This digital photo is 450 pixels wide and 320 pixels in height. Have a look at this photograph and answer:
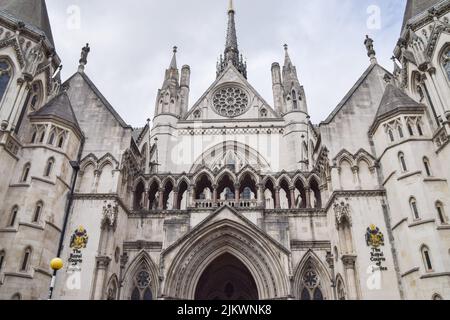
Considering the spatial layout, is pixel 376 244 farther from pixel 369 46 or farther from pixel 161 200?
pixel 369 46

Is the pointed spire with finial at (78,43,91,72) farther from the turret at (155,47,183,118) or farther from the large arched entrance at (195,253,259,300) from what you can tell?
the large arched entrance at (195,253,259,300)

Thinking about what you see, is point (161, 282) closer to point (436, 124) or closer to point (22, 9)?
point (436, 124)

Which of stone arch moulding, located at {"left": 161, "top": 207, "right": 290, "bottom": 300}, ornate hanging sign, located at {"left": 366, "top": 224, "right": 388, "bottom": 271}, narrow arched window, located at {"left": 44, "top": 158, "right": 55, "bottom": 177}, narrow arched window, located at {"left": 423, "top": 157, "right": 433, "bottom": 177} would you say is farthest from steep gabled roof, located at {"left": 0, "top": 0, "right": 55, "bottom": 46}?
narrow arched window, located at {"left": 423, "top": 157, "right": 433, "bottom": 177}

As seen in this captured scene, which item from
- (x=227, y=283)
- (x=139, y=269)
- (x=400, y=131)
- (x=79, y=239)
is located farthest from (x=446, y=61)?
(x=79, y=239)

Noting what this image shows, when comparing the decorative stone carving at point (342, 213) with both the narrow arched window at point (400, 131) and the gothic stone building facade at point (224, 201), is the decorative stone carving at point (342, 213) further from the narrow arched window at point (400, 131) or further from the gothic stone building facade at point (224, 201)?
the narrow arched window at point (400, 131)

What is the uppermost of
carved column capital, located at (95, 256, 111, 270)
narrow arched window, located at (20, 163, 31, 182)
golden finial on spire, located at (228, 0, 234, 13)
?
golden finial on spire, located at (228, 0, 234, 13)

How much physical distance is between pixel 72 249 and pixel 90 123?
781 centimetres

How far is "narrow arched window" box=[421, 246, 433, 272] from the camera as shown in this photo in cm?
1495

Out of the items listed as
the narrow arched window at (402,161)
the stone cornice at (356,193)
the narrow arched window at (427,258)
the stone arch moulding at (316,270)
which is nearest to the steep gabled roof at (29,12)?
the stone cornice at (356,193)

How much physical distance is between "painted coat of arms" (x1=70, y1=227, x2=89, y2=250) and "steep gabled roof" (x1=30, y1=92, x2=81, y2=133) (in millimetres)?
5820

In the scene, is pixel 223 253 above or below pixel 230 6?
below

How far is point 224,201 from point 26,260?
33.7 ft

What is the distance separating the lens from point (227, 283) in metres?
23.8

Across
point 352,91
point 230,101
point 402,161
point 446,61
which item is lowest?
point 402,161
